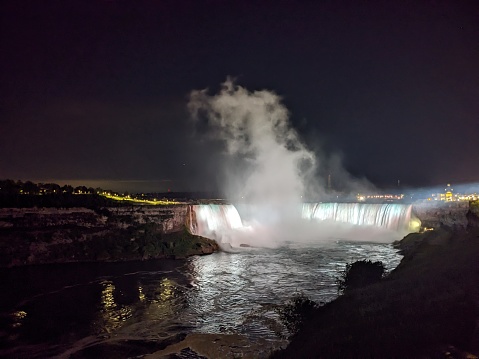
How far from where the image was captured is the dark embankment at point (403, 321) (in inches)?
346

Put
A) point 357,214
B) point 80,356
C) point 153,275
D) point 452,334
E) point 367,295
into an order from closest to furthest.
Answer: point 452,334 → point 80,356 → point 367,295 → point 153,275 → point 357,214

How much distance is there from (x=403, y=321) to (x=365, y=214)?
44.2m

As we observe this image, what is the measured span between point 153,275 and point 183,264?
4652 millimetres

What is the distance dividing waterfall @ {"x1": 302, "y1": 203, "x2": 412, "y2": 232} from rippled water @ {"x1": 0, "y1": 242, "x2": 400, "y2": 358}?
45.1 feet

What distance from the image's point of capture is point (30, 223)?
32750 mm

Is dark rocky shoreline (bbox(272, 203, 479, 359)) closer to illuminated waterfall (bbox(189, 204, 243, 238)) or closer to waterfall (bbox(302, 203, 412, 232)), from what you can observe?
illuminated waterfall (bbox(189, 204, 243, 238))

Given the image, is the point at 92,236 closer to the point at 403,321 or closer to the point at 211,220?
the point at 211,220

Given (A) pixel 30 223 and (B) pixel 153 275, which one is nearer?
(B) pixel 153 275

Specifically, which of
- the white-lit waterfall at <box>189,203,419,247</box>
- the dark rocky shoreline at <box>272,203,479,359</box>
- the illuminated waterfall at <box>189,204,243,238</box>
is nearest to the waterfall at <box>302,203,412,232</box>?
the white-lit waterfall at <box>189,203,419,247</box>

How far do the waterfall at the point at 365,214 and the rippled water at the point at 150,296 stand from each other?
13743 mm

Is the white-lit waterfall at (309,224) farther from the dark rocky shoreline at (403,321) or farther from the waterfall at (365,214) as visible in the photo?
the dark rocky shoreline at (403,321)

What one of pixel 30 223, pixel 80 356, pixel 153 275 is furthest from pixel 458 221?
pixel 30 223

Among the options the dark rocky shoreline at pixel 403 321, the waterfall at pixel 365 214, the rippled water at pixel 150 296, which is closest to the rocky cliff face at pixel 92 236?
the rippled water at pixel 150 296

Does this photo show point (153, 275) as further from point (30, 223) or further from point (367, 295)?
point (367, 295)
